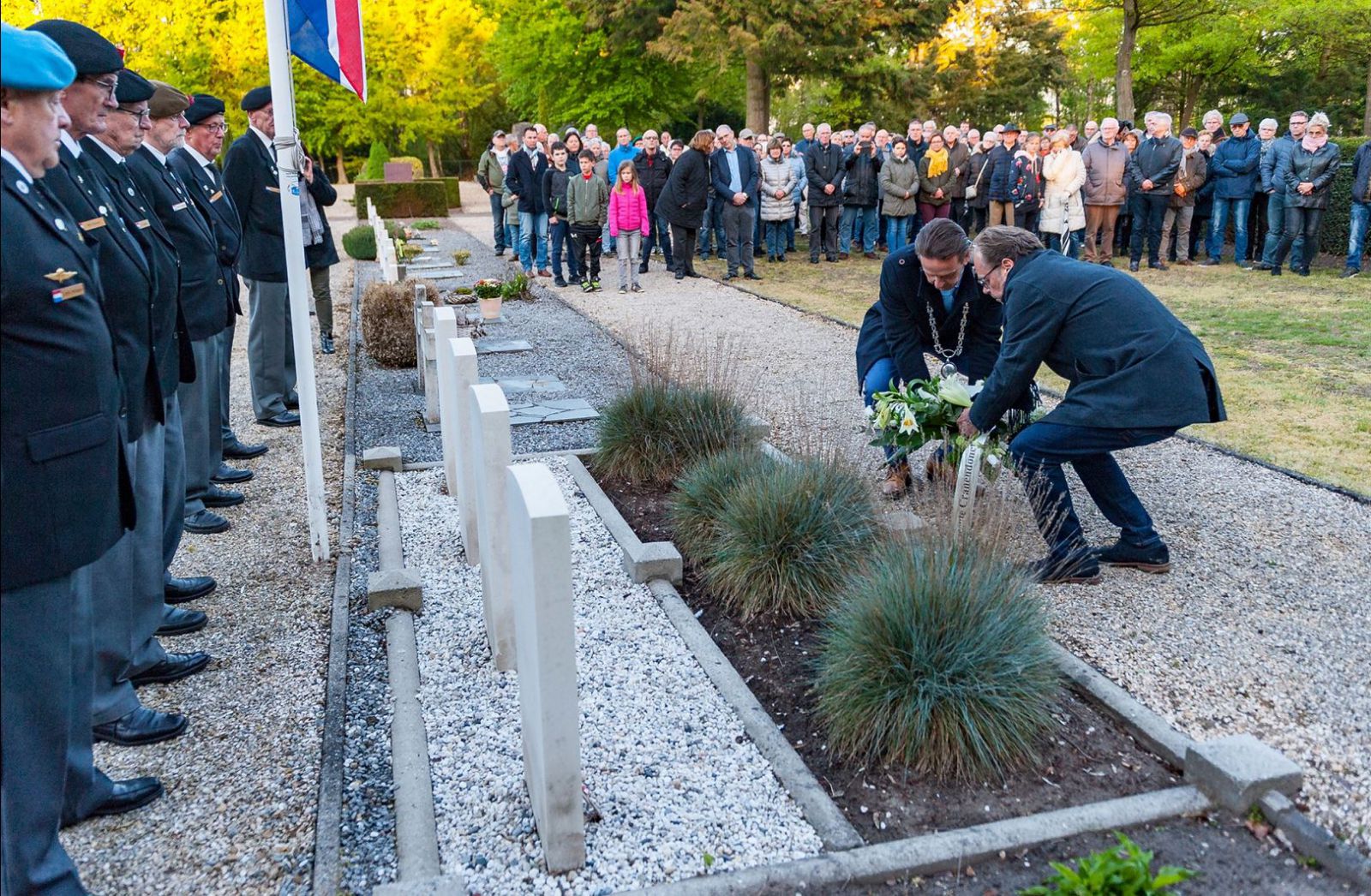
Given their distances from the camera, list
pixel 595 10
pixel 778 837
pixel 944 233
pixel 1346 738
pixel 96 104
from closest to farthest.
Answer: pixel 778 837 < pixel 96 104 < pixel 1346 738 < pixel 944 233 < pixel 595 10

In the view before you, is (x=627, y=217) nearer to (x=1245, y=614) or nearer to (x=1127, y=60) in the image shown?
(x=1245, y=614)

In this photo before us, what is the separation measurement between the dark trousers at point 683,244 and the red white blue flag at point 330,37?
8986 millimetres

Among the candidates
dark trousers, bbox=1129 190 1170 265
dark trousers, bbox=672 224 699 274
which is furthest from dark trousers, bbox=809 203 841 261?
dark trousers, bbox=1129 190 1170 265

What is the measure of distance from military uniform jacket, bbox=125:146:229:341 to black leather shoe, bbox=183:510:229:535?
0.95 m

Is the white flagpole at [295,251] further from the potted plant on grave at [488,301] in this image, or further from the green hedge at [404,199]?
the green hedge at [404,199]

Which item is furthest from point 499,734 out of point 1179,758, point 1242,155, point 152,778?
point 1242,155

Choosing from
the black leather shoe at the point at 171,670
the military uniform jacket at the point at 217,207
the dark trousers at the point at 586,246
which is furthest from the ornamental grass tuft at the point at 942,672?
the dark trousers at the point at 586,246

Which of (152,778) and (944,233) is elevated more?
(944,233)

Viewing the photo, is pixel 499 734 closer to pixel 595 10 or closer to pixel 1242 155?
pixel 1242 155

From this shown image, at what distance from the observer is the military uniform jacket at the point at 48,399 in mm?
2459

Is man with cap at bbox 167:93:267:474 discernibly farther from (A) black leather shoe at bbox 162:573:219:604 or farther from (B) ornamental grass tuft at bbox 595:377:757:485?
(B) ornamental grass tuft at bbox 595:377:757:485

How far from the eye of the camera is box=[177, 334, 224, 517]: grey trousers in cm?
564

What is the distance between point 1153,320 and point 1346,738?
5.95ft

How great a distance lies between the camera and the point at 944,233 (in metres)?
5.28
